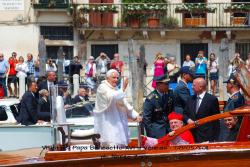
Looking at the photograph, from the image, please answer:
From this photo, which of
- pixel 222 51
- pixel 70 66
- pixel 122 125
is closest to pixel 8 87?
pixel 70 66

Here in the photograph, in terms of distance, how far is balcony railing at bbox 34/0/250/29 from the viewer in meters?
34.5

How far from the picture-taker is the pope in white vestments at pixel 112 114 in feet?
34.1

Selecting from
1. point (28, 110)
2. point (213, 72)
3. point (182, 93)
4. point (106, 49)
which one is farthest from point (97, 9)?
point (182, 93)

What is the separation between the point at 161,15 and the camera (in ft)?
114

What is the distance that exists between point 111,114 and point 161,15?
24.6 meters

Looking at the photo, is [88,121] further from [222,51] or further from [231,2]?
[231,2]

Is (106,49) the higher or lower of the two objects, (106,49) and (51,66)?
the higher

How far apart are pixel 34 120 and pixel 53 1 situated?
18.9m

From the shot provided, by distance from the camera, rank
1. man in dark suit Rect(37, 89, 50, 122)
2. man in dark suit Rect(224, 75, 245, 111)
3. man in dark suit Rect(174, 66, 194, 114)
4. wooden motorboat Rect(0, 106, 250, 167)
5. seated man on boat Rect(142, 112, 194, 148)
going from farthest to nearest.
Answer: man in dark suit Rect(37, 89, 50, 122) → man in dark suit Rect(174, 66, 194, 114) → man in dark suit Rect(224, 75, 245, 111) → seated man on boat Rect(142, 112, 194, 148) → wooden motorboat Rect(0, 106, 250, 167)

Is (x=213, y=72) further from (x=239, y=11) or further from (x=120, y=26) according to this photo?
(x=120, y=26)

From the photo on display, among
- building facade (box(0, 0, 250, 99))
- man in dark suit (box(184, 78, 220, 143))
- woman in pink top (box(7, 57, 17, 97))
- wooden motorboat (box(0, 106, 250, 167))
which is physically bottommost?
woman in pink top (box(7, 57, 17, 97))

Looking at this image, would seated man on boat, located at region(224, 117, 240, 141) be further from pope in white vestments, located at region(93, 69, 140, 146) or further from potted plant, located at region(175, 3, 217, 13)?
potted plant, located at region(175, 3, 217, 13)

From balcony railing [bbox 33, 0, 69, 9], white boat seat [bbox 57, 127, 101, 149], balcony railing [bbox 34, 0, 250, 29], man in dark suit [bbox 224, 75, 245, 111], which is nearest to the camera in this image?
white boat seat [bbox 57, 127, 101, 149]

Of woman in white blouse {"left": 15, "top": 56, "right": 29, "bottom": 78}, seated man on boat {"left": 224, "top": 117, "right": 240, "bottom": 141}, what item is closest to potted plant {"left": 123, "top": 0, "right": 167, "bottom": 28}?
woman in white blouse {"left": 15, "top": 56, "right": 29, "bottom": 78}
